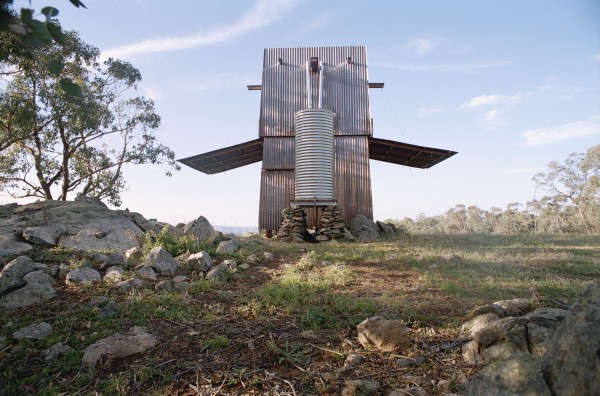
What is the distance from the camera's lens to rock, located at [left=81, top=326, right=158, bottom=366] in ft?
13.2

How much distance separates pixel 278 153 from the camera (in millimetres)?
18328

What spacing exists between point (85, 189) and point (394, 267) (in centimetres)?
1730

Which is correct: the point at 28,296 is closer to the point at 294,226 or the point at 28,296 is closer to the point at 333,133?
the point at 294,226

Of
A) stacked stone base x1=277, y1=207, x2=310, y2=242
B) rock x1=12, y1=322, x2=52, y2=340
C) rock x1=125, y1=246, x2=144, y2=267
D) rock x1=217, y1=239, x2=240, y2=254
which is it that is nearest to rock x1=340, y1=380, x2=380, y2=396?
rock x1=12, y1=322, x2=52, y2=340

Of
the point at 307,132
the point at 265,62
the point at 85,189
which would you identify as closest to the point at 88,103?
the point at 85,189

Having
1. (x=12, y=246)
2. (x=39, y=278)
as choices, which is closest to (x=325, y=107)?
(x=12, y=246)

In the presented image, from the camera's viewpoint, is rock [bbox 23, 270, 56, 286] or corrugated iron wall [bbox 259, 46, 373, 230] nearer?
rock [bbox 23, 270, 56, 286]

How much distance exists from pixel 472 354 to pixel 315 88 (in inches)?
662

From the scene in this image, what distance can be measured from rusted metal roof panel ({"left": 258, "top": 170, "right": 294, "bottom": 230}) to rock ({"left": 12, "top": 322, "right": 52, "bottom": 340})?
43.5ft

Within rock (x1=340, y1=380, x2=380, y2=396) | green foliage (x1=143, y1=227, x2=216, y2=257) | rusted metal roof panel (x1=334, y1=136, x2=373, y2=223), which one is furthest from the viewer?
rusted metal roof panel (x1=334, y1=136, x2=373, y2=223)

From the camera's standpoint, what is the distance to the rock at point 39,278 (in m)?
6.29

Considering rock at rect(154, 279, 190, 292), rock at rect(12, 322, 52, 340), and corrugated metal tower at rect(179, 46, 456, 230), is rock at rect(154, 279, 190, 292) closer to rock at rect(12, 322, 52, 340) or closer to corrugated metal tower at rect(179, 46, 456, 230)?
rock at rect(12, 322, 52, 340)

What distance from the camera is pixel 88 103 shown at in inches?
659

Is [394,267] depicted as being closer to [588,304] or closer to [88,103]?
[588,304]
